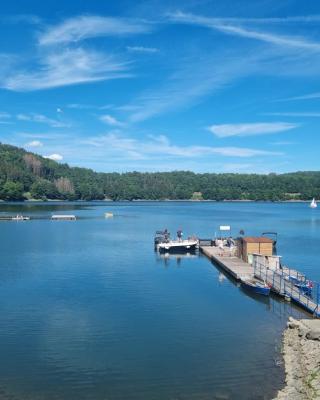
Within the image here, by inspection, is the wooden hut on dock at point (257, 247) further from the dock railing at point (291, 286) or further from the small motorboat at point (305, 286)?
the small motorboat at point (305, 286)

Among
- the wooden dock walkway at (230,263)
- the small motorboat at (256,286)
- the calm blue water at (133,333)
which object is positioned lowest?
the calm blue water at (133,333)

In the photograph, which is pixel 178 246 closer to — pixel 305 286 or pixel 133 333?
pixel 305 286

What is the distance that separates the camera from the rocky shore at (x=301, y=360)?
65.0ft

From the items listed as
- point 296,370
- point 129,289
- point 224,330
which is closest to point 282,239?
point 129,289

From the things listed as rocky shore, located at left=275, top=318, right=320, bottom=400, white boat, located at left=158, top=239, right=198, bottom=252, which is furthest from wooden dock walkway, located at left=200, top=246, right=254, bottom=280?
rocky shore, located at left=275, top=318, right=320, bottom=400

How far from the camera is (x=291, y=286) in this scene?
38.4 metres

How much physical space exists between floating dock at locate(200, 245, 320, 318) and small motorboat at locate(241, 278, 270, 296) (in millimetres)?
526

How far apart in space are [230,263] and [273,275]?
434 inches

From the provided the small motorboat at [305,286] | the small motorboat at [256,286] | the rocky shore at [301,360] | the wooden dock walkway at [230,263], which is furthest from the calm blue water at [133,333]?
the small motorboat at [305,286]

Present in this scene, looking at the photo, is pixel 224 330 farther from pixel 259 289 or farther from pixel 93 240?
pixel 93 240

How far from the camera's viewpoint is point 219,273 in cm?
5009

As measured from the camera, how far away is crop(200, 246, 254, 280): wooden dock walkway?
4532 cm

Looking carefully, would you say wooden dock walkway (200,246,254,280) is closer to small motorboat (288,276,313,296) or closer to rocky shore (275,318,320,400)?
small motorboat (288,276,313,296)

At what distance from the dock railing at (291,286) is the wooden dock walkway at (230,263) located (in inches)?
45.1
